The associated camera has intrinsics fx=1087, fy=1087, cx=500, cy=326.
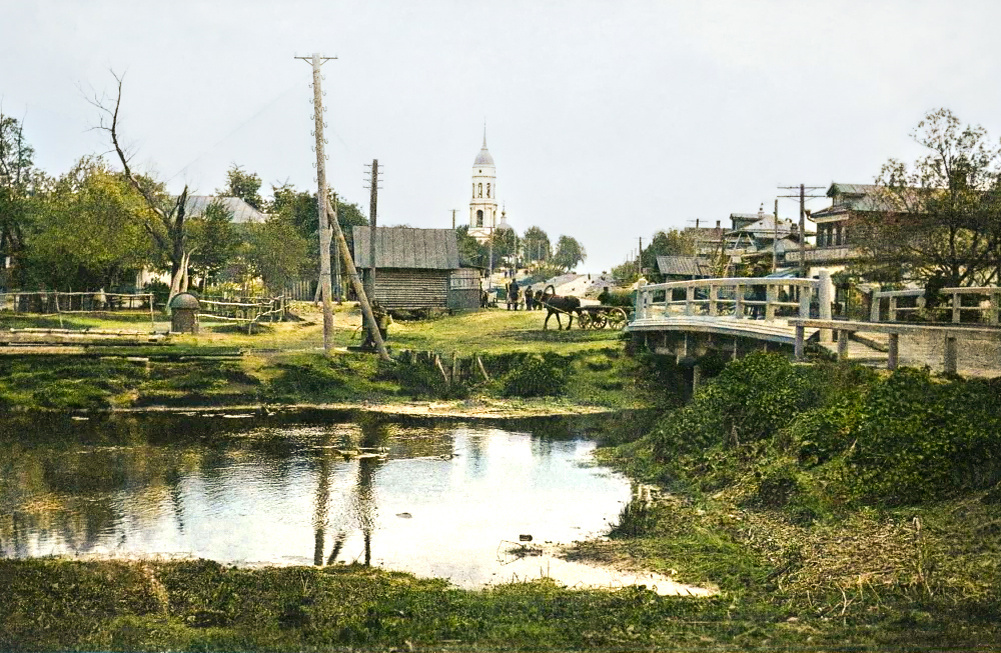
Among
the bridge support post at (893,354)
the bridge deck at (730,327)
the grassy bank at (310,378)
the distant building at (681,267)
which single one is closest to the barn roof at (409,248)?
the grassy bank at (310,378)

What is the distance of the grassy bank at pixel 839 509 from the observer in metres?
9.88

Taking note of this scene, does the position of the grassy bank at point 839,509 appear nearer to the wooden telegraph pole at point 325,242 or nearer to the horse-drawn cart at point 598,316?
the wooden telegraph pole at point 325,242

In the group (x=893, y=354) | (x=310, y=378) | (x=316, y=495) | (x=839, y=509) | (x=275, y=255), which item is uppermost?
(x=275, y=255)

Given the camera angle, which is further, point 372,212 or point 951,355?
point 372,212

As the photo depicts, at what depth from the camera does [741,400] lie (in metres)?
18.4

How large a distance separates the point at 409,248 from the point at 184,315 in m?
17.8

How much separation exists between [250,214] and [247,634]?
75.2 m

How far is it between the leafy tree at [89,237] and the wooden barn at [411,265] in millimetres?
10103

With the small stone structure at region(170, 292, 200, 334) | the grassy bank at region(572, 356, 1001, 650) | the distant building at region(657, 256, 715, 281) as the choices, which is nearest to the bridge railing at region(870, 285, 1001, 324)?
the grassy bank at region(572, 356, 1001, 650)

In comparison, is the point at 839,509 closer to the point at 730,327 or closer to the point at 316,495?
the point at 316,495

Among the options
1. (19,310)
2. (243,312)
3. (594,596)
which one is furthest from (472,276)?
(594,596)

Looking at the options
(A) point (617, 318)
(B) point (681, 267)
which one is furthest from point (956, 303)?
(B) point (681, 267)

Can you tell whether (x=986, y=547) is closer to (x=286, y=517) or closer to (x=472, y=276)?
(x=286, y=517)

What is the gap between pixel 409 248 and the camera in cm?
5244
